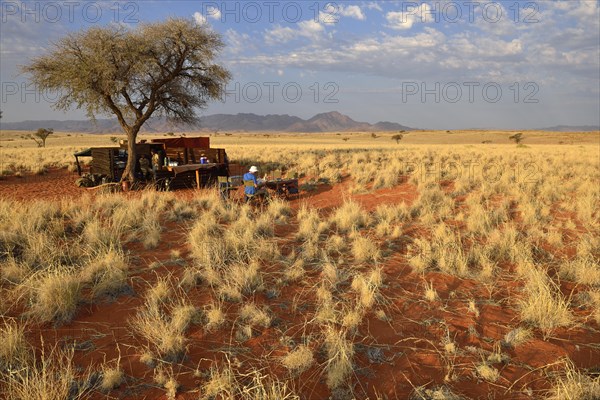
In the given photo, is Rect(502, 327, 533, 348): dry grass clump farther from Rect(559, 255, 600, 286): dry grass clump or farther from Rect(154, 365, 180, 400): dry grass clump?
Rect(154, 365, 180, 400): dry grass clump

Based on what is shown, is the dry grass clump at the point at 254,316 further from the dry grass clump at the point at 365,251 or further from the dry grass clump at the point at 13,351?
the dry grass clump at the point at 365,251

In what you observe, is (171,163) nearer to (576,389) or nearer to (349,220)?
(349,220)

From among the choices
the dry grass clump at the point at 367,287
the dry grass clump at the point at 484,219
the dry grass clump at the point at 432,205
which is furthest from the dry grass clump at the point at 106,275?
the dry grass clump at the point at 484,219

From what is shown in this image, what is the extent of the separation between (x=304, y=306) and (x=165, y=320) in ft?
5.73

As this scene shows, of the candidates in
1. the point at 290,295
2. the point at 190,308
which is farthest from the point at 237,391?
the point at 290,295

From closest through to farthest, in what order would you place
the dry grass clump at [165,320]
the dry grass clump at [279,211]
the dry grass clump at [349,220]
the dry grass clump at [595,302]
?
the dry grass clump at [165,320] < the dry grass clump at [595,302] < the dry grass clump at [349,220] < the dry grass clump at [279,211]

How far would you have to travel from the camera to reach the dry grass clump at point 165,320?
385 centimetres

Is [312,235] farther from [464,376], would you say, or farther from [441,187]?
[441,187]

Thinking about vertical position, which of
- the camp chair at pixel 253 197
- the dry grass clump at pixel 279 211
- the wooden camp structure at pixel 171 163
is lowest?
the dry grass clump at pixel 279 211

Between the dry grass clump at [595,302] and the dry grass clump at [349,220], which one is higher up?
the dry grass clump at [349,220]

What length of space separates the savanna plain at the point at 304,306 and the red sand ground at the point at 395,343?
0.02 meters

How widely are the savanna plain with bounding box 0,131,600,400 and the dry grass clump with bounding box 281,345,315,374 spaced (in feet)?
0.05

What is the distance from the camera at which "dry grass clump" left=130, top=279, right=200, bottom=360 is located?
3.85m

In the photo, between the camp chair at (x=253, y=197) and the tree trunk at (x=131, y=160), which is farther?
the tree trunk at (x=131, y=160)
